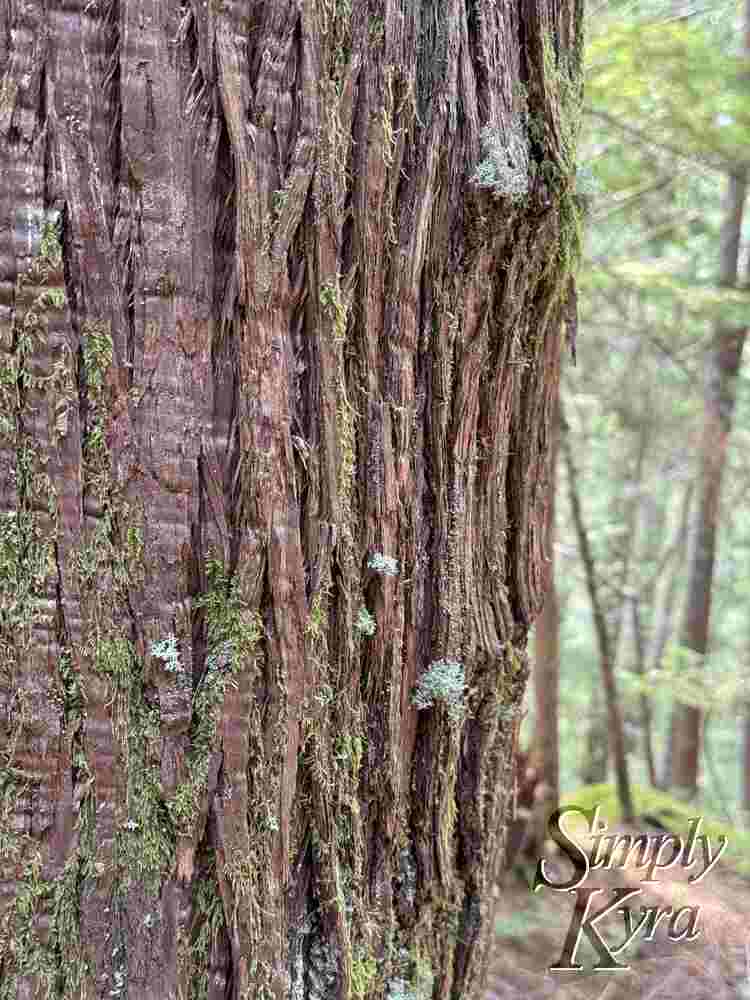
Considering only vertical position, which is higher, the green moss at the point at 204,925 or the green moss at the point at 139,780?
the green moss at the point at 139,780

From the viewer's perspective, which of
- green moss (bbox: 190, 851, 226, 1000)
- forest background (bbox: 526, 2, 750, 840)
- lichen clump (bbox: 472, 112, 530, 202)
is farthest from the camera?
forest background (bbox: 526, 2, 750, 840)

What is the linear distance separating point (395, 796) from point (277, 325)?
0.83 metres

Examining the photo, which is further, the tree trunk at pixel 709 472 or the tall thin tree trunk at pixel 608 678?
the tree trunk at pixel 709 472

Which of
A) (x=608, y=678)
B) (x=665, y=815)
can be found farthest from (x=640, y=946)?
(x=665, y=815)

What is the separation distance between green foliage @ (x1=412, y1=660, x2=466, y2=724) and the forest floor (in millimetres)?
1916

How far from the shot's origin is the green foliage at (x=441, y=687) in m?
1.47

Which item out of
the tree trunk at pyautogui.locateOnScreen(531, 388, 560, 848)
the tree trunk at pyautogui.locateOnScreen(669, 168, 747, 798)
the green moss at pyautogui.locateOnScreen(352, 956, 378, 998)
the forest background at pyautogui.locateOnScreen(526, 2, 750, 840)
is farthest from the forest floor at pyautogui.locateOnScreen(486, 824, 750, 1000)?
the tree trunk at pyautogui.locateOnScreen(669, 168, 747, 798)

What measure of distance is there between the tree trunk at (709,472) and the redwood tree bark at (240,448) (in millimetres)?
5142

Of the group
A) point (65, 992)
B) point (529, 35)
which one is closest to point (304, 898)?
point (65, 992)

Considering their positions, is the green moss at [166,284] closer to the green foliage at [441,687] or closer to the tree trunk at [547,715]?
the green foliage at [441,687]

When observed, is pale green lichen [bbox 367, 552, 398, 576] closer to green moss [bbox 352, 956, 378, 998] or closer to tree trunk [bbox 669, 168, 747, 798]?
green moss [bbox 352, 956, 378, 998]

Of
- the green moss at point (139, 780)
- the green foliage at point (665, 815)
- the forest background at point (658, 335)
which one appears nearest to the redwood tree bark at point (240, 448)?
the green moss at point (139, 780)

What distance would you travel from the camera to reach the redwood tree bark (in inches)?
45.2

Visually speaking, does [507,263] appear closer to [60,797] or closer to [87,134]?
[87,134]
